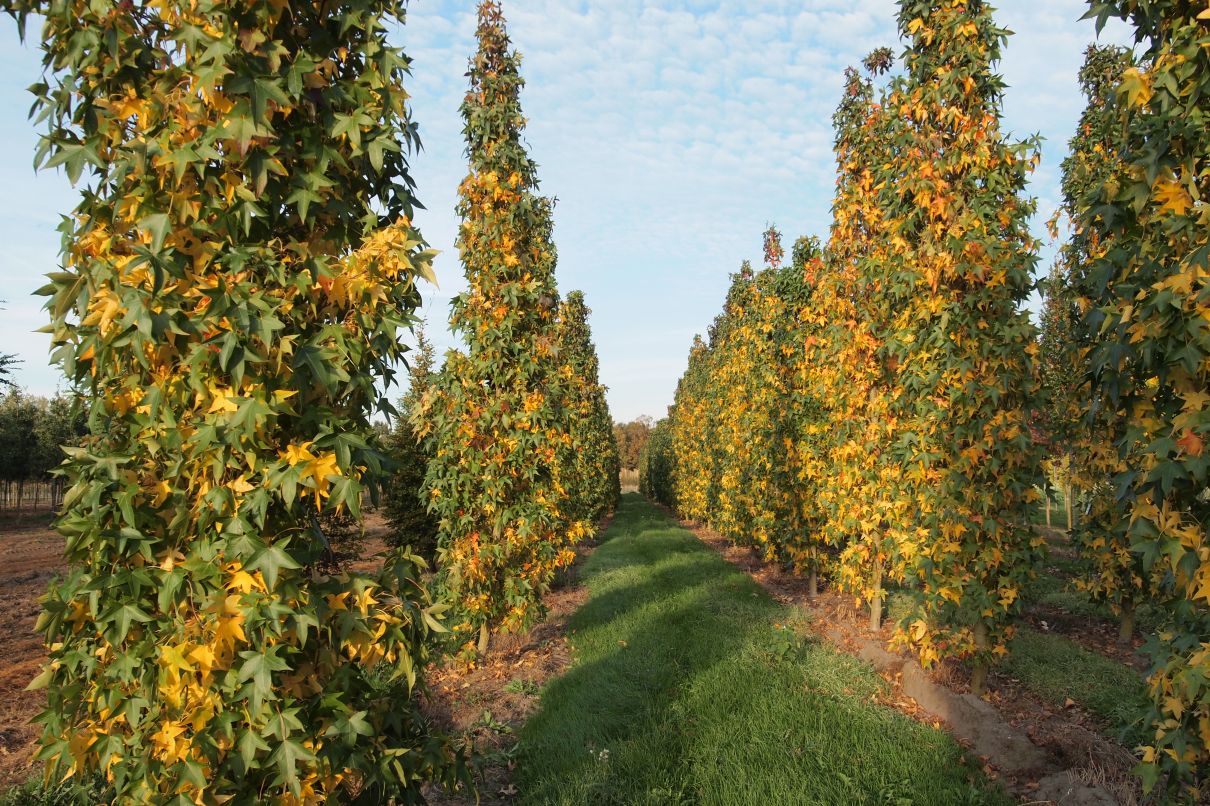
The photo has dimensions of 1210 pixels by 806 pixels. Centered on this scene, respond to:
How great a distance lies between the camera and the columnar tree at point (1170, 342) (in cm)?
298

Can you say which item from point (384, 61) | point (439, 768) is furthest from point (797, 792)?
point (384, 61)

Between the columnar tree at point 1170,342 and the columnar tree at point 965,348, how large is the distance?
265cm

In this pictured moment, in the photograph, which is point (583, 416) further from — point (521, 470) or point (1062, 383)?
point (1062, 383)

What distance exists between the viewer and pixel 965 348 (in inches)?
243

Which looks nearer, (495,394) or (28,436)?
(495,394)

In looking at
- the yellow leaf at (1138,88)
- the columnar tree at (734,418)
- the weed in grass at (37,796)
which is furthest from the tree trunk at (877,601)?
the weed in grass at (37,796)

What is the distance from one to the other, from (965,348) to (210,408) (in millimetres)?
6191

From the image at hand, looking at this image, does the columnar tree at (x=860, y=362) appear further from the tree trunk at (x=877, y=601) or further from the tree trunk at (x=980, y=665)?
the tree trunk at (x=980, y=665)

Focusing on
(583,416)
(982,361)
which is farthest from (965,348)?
(583,416)

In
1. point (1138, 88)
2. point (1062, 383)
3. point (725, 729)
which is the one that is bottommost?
point (725, 729)

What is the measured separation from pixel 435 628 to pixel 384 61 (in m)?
2.35

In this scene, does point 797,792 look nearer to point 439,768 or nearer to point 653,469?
point 439,768

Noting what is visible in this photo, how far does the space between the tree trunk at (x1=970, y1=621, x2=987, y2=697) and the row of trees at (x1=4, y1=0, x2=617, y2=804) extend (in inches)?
213

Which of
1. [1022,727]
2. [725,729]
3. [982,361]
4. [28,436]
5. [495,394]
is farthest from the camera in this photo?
[28,436]
